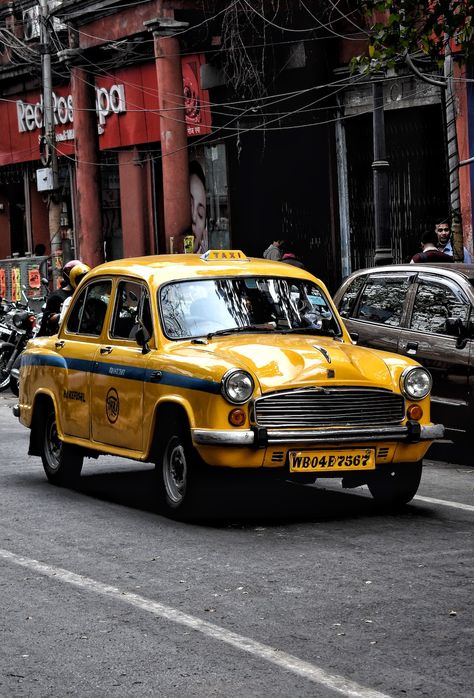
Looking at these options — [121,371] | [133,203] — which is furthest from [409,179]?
[121,371]

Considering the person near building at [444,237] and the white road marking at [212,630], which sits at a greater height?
the person near building at [444,237]

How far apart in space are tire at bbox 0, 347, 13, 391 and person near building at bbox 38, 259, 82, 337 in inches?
113

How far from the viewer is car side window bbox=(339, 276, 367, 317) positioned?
47.0 feet

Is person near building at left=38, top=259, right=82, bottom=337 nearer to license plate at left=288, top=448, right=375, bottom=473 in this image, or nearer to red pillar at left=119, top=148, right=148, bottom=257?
license plate at left=288, top=448, right=375, bottom=473

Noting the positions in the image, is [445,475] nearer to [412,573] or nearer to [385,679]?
[412,573]

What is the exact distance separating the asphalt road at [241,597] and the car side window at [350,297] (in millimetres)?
3186

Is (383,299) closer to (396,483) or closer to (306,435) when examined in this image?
(396,483)

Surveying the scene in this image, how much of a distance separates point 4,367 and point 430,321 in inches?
392

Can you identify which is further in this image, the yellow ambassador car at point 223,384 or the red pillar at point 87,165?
the red pillar at point 87,165

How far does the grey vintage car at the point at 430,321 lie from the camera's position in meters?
12.8

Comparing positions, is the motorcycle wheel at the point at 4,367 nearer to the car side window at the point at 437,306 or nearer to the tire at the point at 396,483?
the car side window at the point at 437,306

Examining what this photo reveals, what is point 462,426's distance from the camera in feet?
42.0

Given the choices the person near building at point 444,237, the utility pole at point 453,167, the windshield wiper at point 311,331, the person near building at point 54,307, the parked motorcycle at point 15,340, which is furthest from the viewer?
the parked motorcycle at point 15,340

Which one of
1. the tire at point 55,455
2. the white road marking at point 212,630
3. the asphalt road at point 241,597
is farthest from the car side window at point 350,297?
the white road marking at point 212,630
